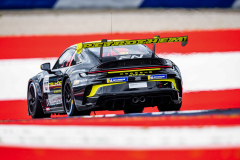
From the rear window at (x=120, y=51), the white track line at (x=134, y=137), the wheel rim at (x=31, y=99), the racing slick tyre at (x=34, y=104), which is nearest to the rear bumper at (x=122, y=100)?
the rear window at (x=120, y=51)

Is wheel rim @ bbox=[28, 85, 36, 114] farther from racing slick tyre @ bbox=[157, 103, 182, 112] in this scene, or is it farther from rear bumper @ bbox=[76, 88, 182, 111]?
racing slick tyre @ bbox=[157, 103, 182, 112]

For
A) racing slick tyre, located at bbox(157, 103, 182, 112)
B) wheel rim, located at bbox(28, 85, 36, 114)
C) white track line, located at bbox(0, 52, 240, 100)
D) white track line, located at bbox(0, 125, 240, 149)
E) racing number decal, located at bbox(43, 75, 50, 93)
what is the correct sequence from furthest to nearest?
white track line, located at bbox(0, 52, 240, 100) → wheel rim, located at bbox(28, 85, 36, 114) → racing number decal, located at bbox(43, 75, 50, 93) → racing slick tyre, located at bbox(157, 103, 182, 112) → white track line, located at bbox(0, 125, 240, 149)

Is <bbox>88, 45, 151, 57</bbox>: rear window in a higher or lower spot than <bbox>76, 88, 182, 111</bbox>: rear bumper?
higher

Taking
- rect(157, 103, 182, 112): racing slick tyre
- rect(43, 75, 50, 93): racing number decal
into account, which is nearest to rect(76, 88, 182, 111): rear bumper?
rect(157, 103, 182, 112): racing slick tyre

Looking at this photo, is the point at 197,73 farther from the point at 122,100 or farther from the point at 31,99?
the point at 122,100

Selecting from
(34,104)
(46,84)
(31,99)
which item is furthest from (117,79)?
(31,99)

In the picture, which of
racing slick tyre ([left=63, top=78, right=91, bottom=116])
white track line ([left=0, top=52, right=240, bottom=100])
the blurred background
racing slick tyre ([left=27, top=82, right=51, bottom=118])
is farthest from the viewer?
white track line ([left=0, top=52, right=240, bottom=100])

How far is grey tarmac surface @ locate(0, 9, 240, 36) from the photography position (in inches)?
348

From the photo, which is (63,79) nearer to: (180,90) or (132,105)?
(132,105)

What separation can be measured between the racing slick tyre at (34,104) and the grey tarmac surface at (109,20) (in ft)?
5.97

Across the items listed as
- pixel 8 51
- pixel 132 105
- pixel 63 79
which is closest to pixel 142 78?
pixel 132 105

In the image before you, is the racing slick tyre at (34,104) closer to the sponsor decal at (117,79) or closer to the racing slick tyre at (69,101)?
the racing slick tyre at (69,101)

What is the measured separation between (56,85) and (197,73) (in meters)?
3.48

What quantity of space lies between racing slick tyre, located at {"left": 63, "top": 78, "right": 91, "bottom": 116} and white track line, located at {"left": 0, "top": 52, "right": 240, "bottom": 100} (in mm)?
3148
